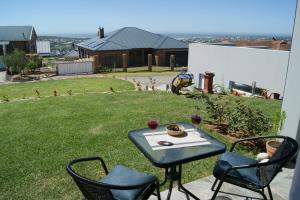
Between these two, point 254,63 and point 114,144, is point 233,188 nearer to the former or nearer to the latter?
point 114,144

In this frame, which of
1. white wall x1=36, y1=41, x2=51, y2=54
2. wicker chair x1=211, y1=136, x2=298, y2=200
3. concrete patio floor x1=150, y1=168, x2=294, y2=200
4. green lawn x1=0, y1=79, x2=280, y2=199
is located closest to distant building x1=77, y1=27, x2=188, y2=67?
white wall x1=36, y1=41, x2=51, y2=54

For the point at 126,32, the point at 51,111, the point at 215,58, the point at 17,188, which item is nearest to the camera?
the point at 17,188

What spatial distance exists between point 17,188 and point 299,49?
15.3 feet

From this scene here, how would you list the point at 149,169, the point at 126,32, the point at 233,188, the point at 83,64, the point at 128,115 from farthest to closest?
the point at 126,32
the point at 83,64
the point at 128,115
the point at 149,169
the point at 233,188

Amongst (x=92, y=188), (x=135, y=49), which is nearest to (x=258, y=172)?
(x=92, y=188)

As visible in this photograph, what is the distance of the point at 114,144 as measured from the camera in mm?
6219

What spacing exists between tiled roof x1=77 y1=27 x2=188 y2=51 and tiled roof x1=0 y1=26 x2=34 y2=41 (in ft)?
28.9

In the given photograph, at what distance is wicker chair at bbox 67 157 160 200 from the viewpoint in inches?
103

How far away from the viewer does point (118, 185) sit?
2744 millimetres

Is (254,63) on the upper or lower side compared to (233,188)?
upper

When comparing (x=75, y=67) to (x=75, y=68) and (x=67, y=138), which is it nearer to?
(x=75, y=68)

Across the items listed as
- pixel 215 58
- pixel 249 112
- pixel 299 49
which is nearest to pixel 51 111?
pixel 249 112

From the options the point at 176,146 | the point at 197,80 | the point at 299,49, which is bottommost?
the point at 197,80

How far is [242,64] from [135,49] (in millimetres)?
23103
